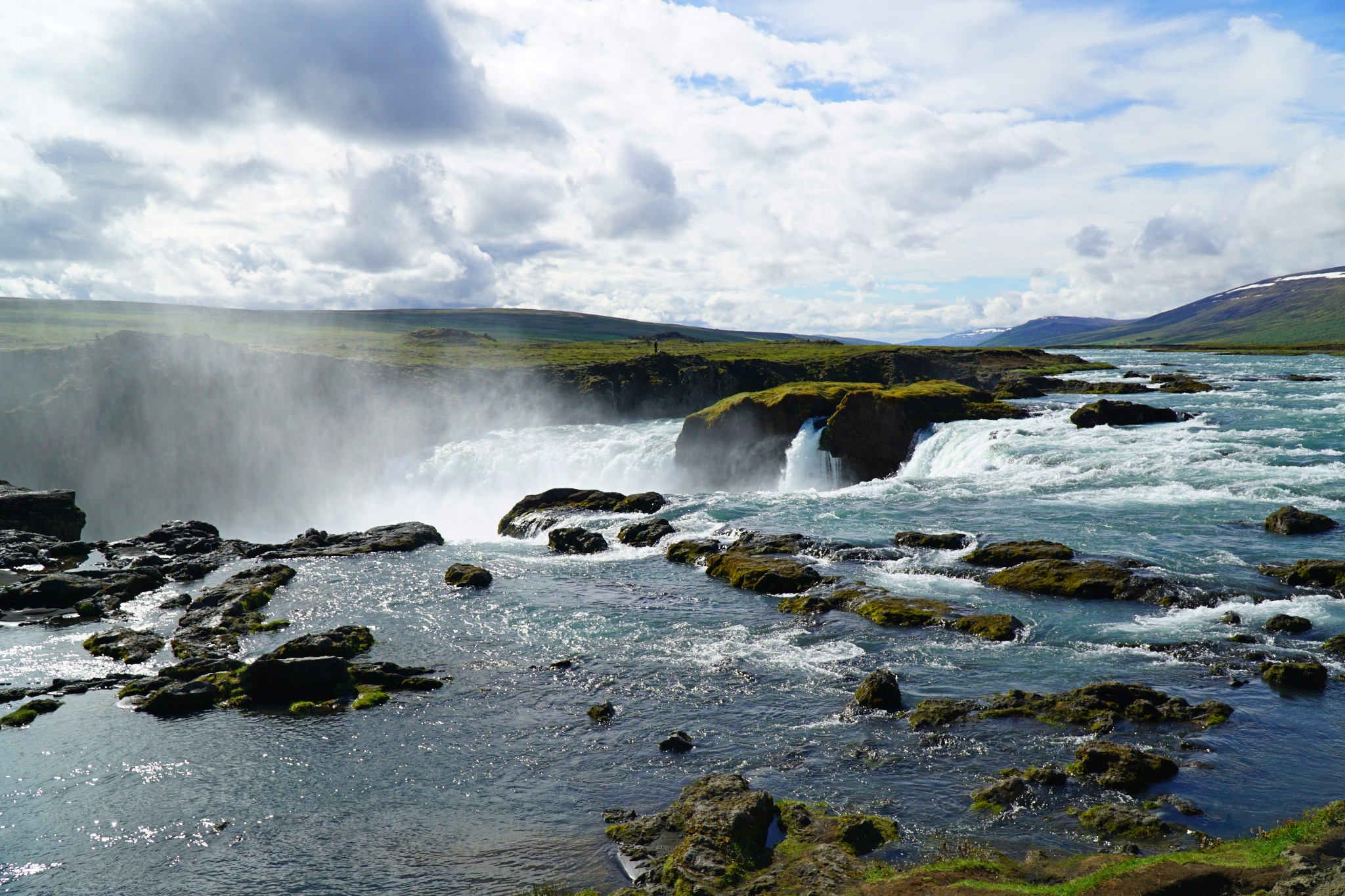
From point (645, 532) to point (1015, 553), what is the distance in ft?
65.1

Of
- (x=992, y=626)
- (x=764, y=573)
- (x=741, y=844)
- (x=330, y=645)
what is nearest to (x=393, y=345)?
(x=330, y=645)

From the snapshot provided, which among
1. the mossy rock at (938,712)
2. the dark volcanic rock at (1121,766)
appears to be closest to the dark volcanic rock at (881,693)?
the mossy rock at (938,712)

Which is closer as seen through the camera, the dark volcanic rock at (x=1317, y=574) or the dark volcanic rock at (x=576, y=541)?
the dark volcanic rock at (x=1317, y=574)

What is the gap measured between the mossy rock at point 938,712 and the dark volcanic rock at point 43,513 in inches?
2369

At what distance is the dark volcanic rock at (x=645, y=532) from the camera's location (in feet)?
141

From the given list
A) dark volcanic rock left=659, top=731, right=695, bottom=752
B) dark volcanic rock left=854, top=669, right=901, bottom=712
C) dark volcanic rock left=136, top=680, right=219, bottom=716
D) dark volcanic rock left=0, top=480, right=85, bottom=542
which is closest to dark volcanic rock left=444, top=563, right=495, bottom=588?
dark volcanic rock left=136, top=680, right=219, bottom=716

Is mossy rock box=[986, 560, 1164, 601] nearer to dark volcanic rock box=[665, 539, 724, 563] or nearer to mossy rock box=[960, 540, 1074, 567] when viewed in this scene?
mossy rock box=[960, 540, 1074, 567]

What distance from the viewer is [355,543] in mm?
47656

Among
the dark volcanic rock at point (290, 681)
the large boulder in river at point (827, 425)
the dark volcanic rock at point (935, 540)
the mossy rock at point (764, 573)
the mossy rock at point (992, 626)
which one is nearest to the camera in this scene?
the dark volcanic rock at point (290, 681)

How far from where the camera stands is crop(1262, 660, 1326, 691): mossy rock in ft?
65.0

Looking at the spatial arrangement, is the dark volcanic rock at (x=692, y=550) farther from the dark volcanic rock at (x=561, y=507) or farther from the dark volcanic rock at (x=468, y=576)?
the dark volcanic rock at (x=561, y=507)

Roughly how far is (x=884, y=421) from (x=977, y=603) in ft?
103

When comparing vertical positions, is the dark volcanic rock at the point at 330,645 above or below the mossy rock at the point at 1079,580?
below

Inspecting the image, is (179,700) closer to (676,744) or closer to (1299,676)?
(676,744)
